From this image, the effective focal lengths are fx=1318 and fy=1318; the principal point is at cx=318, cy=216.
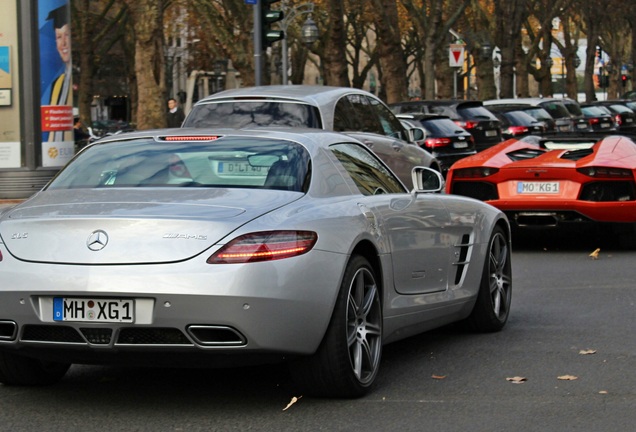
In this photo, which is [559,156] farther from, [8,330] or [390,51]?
[390,51]

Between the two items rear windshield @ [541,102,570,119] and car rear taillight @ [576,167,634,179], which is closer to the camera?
car rear taillight @ [576,167,634,179]

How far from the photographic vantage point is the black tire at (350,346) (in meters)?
6.02

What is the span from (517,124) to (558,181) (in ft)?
56.7

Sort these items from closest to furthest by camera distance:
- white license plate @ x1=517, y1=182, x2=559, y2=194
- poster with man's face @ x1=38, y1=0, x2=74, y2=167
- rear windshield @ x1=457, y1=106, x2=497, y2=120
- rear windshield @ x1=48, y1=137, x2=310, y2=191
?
rear windshield @ x1=48, y1=137, x2=310, y2=191
white license plate @ x1=517, y1=182, x2=559, y2=194
poster with man's face @ x1=38, y1=0, x2=74, y2=167
rear windshield @ x1=457, y1=106, x2=497, y2=120

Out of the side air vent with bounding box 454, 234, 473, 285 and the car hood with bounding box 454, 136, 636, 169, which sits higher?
the car hood with bounding box 454, 136, 636, 169

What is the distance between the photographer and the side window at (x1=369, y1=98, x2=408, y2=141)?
15671 mm

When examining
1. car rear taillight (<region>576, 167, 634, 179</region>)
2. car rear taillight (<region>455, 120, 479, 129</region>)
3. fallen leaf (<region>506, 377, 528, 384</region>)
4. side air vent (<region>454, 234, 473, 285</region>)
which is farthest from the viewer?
car rear taillight (<region>455, 120, 479, 129</region>)

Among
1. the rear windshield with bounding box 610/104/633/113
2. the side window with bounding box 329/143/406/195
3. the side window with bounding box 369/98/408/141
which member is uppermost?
the rear windshield with bounding box 610/104/633/113

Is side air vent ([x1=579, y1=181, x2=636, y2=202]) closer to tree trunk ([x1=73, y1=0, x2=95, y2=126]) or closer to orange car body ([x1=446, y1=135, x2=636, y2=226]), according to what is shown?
orange car body ([x1=446, y1=135, x2=636, y2=226])

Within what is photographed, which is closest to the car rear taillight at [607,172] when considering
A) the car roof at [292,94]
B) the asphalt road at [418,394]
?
the car roof at [292,94]

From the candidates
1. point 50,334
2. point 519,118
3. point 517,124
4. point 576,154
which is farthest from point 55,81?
point 50,334

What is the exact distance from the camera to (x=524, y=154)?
44.9 feet

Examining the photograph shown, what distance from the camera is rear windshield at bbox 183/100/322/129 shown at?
1361 cm

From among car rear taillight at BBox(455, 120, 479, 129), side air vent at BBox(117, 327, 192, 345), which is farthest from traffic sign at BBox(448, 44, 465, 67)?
side air vent at BBox(117, 327, 192, 345)
